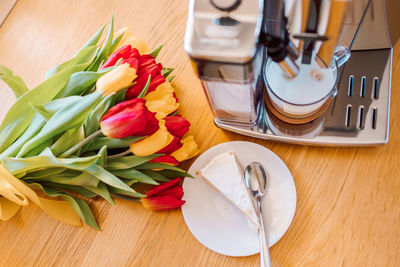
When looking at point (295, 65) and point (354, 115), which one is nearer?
point (295, 65)

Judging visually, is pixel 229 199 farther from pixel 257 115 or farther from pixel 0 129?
pixel 0 129

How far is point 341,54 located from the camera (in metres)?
0.55

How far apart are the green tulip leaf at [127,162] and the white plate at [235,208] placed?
10 centimetres

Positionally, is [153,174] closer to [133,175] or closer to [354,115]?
[133,175]

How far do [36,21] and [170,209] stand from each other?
45 cm

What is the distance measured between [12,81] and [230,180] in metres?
→ 0.36

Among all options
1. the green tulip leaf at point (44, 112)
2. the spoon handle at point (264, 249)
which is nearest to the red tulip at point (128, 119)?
the green tulip leaf at point (44, 112)

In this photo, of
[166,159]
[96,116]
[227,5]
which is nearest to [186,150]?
[166,159]

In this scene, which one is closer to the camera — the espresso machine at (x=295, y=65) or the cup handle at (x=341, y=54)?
the espresso machine at (x=295, y=65)

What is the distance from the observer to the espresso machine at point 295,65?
0.41 m

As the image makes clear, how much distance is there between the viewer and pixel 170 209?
24.3 inches

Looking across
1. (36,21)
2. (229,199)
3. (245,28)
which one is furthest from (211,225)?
(36,21)

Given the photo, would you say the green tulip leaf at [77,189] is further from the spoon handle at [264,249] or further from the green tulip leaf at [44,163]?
the spoon handle at [264,249]

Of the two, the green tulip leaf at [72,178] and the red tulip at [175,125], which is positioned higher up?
the red tulip at [175,125]
